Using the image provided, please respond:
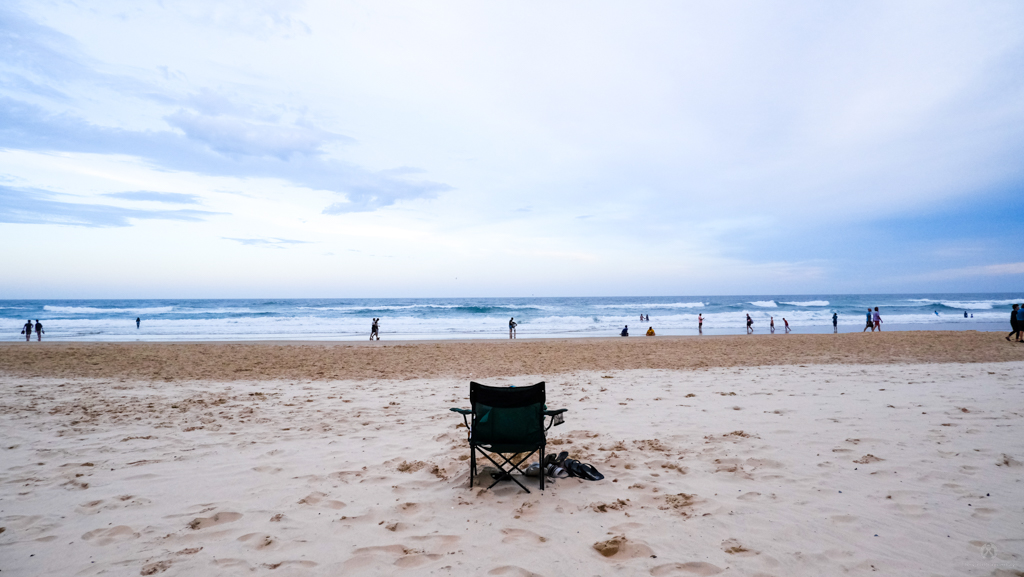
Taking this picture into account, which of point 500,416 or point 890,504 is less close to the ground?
point 500,416

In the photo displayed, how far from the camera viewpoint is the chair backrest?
382cm

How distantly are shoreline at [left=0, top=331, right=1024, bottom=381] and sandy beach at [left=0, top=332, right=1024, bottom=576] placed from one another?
2.87 m

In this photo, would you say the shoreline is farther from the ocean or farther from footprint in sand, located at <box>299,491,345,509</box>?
the ocean

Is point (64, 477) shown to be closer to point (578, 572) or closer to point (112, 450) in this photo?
point (112, 450)

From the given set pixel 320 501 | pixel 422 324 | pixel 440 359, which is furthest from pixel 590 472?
pixel 422 324

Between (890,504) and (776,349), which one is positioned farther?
(776,349)

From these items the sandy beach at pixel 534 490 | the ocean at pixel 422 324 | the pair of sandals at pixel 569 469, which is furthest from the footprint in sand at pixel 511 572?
the ocean at pixel 422 324

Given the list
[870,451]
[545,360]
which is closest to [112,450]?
[870,451]

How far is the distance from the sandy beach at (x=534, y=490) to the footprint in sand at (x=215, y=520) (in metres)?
0.02

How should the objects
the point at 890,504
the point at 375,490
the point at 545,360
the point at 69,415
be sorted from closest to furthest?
the point at 890,504 < the point at 375,490 < the point at 69,415 < the point at 545,360

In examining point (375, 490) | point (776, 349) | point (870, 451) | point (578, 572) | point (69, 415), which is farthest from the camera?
point (776, 349)

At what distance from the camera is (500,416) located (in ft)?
12.7

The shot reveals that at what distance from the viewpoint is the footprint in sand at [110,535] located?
3044mm

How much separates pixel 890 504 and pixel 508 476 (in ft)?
9.24
